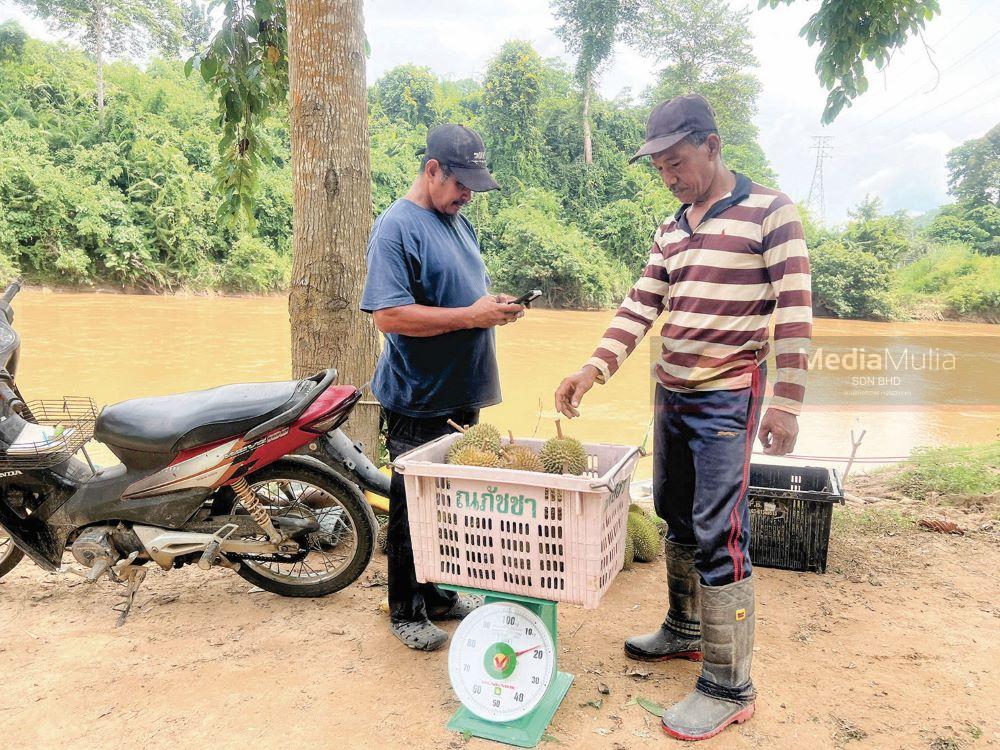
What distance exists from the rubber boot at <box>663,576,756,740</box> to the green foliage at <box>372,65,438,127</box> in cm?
3080

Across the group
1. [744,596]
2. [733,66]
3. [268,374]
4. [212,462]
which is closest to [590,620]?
[744,596]

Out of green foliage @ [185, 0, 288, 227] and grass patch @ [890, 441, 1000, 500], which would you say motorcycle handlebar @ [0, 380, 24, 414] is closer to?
green foliage @ [185, 0, 288, 227]

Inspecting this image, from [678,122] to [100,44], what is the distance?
26.4 m

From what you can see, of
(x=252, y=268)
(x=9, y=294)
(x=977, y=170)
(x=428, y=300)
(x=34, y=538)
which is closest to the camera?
(x=428, y=300)

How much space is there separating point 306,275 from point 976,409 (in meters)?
A: 13.0

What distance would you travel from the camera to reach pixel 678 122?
1984mm

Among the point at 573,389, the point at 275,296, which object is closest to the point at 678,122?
the point at 573,389

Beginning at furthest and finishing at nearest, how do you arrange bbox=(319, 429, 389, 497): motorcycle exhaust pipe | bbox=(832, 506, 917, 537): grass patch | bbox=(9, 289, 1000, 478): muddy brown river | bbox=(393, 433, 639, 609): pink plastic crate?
bbox=(9, 289, 1000, 478): muddy brown river < bbox=(832, 506, 917, 537): grass patch < bbox=(319, 429, 389, 497): motorcycle exhaust pipe < bbox=(393, 433, 639, 609): pink plastic crate

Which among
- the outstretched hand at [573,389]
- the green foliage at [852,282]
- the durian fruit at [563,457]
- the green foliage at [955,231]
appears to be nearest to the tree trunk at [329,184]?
the outstretched hand at [573,389]

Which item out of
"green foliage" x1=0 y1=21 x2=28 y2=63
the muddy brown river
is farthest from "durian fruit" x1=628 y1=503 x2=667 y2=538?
"green foliage" x1=0 y1=21 x2=28 y2=63

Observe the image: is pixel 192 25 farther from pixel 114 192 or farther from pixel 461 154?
pixel 461 154

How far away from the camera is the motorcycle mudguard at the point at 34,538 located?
9.14 feet

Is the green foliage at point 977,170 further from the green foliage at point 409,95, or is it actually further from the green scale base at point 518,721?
the green scale base at point 518,721

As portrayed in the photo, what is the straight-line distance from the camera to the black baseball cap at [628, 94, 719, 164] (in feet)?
6.50
